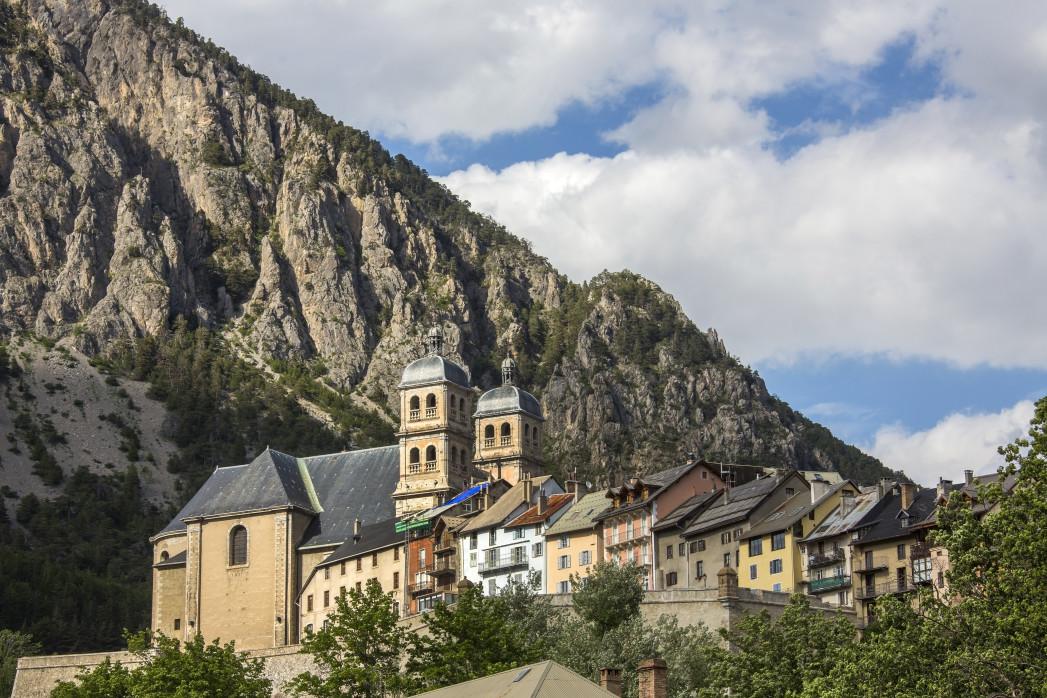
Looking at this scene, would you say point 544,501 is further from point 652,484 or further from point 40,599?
point 40,599

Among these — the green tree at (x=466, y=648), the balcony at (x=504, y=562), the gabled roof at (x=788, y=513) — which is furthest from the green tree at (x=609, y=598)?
the balcony at (x=504, y=562)

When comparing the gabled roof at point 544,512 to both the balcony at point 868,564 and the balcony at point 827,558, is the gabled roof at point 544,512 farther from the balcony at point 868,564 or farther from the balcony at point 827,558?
the balcony at point 868,564

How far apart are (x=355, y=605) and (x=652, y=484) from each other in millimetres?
26336

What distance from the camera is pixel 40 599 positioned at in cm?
14725

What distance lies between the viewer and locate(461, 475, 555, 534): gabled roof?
320ft

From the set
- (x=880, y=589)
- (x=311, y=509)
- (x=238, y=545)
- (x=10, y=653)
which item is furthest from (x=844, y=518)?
(x=10, y=653)

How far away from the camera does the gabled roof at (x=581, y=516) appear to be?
3600 inches

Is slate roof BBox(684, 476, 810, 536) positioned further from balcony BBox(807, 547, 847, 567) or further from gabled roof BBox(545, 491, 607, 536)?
gabled roof BBox(545, 491, 607, 536)

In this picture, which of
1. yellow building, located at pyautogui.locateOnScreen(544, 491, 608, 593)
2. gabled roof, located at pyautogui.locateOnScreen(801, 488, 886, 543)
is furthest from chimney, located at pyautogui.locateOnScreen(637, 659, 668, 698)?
yellow building, located at pyautogui.locateOnScreen(544, 491, 608, 593)

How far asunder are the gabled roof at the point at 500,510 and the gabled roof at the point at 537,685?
5145 centimetres

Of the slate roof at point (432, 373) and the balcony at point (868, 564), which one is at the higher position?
the slate roof at point (432, 373)

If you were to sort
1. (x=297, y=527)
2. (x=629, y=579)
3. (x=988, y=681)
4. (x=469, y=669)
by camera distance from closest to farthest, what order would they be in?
(x=988, y=681), (x=469, y=669), (x=629, y=579), (x=297, y=527)

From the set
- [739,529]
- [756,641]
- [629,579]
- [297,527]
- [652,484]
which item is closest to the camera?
[756,641]

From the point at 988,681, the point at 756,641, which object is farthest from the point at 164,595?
the point at 988,681
